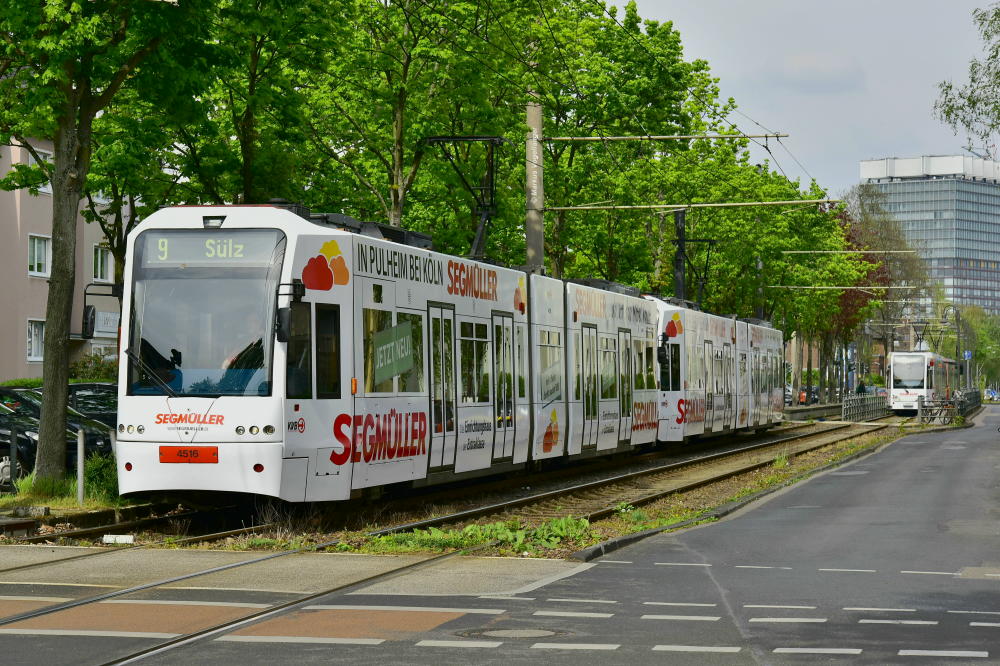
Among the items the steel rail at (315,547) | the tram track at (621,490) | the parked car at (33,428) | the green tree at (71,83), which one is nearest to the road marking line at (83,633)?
the steel rail at (315,547)

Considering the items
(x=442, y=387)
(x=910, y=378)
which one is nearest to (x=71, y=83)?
(x=442, y=387)

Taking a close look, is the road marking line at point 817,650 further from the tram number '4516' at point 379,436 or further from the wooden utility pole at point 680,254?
the wooden utility pole at point 680,254

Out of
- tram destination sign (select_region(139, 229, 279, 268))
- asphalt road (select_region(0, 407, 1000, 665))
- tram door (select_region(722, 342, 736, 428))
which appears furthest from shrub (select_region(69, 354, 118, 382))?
asphalt road (select_region(0, 407, 1000, 665))

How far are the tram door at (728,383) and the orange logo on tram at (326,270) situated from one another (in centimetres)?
2479

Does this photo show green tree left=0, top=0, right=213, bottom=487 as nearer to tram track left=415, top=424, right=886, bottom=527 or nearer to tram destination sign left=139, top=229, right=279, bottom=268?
tram destination sign left=139, top=229, right=279, bottom=268

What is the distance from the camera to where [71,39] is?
17719mm

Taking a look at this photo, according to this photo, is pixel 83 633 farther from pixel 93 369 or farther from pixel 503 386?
pixel 93 369

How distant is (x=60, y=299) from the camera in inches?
747

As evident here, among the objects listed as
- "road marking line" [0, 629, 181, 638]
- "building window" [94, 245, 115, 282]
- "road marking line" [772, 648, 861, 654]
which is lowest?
"road marking line" [772, 648, 861, 654]

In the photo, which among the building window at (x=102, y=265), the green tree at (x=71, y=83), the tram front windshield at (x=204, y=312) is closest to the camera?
the tram front windshield at (x=204, y=312)

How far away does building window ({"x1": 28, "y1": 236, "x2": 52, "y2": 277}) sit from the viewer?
50562 mm

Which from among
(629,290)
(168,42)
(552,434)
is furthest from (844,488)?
(168,42)

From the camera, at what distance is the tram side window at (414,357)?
18.2m

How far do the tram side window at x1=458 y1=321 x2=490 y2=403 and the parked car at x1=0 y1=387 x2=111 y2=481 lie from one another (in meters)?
5.26
